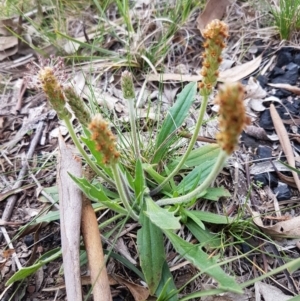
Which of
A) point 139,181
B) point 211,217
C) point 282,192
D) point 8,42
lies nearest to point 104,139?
point 139,181

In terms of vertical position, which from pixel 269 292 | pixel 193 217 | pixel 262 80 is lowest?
pixel 269 292

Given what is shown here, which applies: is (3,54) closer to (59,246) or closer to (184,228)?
(59,246)

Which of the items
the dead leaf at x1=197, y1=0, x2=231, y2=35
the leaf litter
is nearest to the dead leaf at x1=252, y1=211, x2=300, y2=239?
the leaf litter

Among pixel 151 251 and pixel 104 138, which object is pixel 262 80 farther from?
pixel 104 138

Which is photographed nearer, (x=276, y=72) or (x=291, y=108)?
(x=291, y=108)

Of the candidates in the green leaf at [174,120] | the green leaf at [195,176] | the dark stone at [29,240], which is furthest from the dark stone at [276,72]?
the dark stone at [29,240]

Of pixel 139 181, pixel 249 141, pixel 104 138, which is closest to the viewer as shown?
pixel 104 138

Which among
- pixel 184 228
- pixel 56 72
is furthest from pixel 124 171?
pixel 56 72

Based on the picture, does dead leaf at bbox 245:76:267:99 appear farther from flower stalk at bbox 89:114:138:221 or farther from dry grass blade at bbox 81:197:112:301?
flower stalk at bbox 89:114:138:221
